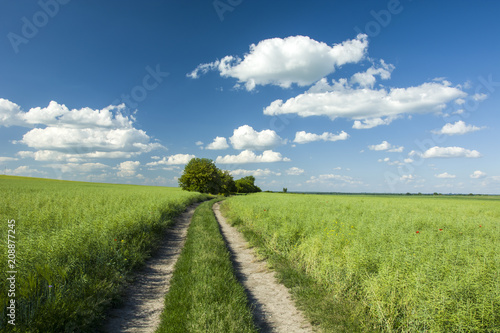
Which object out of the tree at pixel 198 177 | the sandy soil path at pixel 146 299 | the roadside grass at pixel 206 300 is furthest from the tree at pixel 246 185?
the roadside grass at pixel 206 300

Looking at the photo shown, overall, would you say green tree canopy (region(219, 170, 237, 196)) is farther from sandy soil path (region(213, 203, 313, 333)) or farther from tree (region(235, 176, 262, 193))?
sandy soil path (region(213, 203, 313, 333))

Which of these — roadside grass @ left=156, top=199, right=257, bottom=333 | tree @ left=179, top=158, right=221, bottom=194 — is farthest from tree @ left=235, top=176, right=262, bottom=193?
roadside grass @ left=156, top=199, right=257, bottom=333

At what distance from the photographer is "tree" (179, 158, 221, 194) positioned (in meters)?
68.1

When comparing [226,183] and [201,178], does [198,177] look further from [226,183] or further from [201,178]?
[226,183]

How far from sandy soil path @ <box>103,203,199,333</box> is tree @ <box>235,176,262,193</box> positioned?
9298 cm

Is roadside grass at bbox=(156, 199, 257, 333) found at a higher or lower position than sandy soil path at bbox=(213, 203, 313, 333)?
higher

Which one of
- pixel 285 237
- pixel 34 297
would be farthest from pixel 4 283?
pixel 285 237

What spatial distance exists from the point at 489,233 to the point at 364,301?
27.4 ft

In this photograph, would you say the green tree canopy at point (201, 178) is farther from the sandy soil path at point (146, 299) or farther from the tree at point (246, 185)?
the sandy soil path at point (146, 299)

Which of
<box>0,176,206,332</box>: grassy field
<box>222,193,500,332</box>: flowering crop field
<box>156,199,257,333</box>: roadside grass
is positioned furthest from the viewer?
<box>156,199,257,333</box>: roadside grass

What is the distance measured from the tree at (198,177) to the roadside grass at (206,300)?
61.3 m

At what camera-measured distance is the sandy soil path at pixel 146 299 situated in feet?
15.0

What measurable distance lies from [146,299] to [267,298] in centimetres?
281

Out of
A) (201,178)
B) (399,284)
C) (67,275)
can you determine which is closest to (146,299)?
(67,275)
